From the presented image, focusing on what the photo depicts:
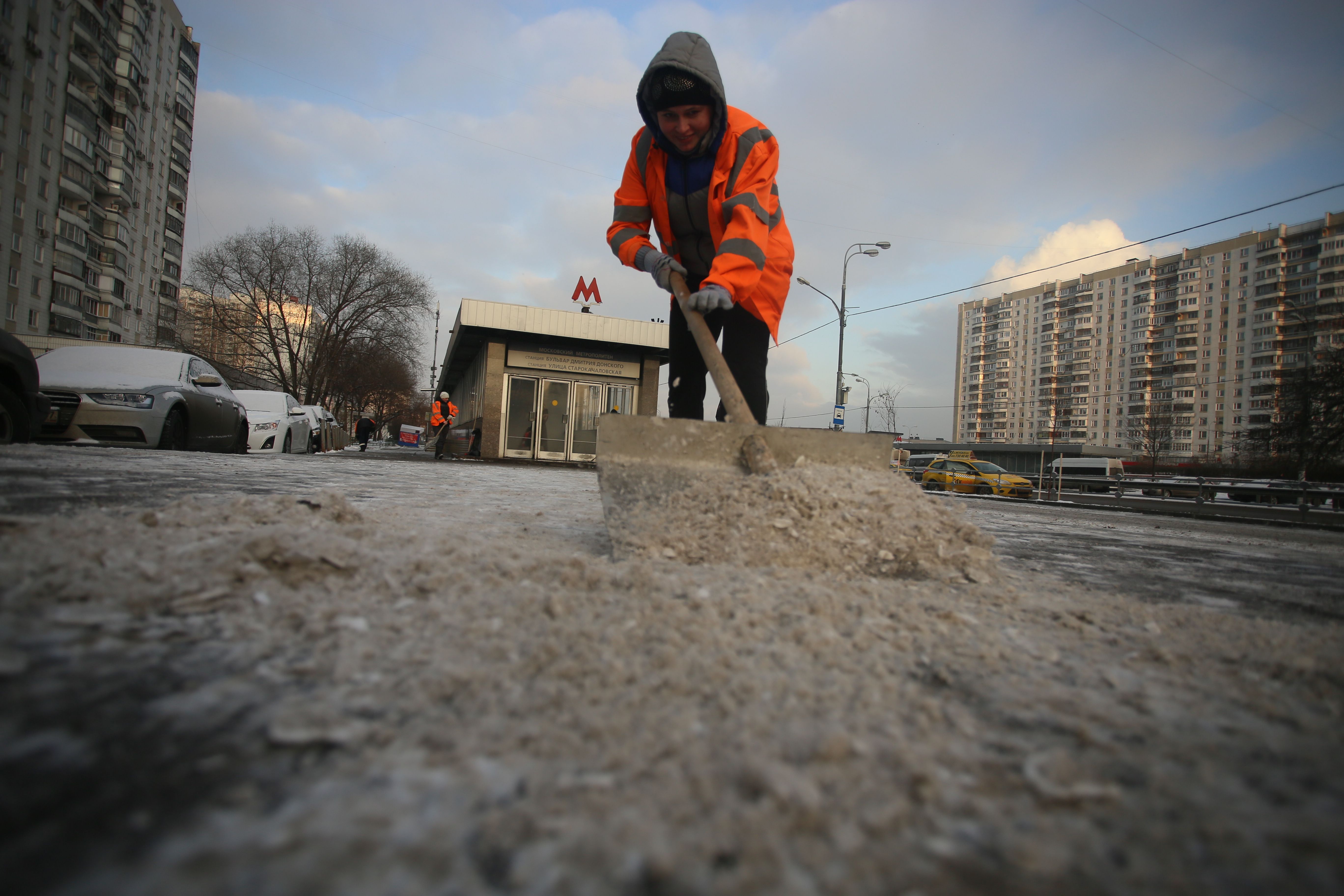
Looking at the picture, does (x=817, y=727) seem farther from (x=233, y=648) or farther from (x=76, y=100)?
(x=76, y=100)

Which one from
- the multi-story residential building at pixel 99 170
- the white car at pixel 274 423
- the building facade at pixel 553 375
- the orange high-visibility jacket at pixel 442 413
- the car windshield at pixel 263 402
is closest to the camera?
the white car at pixel 274 423

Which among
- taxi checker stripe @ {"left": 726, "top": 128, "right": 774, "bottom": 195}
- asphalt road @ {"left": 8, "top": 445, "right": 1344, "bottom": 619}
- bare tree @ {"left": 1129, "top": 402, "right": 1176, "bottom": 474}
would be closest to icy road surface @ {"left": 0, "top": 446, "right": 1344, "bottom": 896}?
asphalt road @ {"left": 8, "top": 445, "right": 1344, "bottom": 619}

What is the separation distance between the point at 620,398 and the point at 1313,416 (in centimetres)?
2155

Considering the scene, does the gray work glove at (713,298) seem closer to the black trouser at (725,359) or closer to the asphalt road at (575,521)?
the black trouser at (725,359)

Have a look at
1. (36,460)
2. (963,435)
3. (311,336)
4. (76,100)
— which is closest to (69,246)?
(76,100)

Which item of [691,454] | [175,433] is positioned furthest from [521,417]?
[691,454]

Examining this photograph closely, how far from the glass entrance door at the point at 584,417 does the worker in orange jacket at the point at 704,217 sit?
47.6ft

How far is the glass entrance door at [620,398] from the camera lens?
18.0 m

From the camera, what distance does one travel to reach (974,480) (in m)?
19.1

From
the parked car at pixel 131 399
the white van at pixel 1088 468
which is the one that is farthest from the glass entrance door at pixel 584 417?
the white van at pixel 1088 468

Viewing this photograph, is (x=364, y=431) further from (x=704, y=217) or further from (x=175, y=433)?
(x=704, y=217)

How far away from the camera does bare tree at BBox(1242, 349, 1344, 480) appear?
1856 centimetres

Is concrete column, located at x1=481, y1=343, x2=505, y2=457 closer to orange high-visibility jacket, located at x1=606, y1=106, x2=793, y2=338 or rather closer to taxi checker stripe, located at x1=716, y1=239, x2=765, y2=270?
orange high-visibility jacket, located at x1=606, y1=106, x2=793, y2=338

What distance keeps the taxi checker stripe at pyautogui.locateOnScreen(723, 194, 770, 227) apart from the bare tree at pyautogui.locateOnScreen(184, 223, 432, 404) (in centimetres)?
3030
